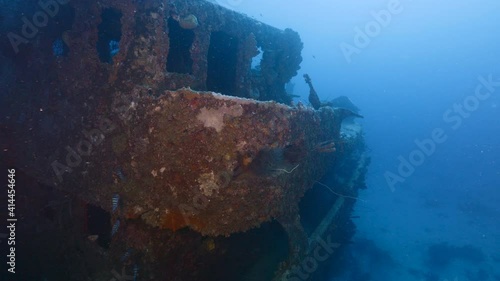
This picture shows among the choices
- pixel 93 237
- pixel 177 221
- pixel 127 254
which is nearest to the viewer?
pixel 177 221

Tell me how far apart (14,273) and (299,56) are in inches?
346

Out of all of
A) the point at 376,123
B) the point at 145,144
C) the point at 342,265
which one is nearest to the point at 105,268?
the point at 145,144

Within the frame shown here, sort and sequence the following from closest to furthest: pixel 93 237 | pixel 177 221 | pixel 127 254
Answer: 1. pixel 177 221
2. pixel 127 254
3. pixel 93 237

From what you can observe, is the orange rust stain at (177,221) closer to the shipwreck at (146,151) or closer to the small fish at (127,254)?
the shipwreck at (146,151)

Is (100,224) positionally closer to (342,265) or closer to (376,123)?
(342,265)

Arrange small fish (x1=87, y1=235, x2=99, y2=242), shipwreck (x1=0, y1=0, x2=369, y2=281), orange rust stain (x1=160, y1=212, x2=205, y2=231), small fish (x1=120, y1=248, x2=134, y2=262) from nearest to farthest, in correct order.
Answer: shipwreck (x1=0, y1=0, x2=369, y2=281) < orange rust stain (x1=160, y1=212, x2=205, y2=231) < small fish (x1=120, y1=248, x2=134, y2=262) < small fish (x1=87, y1=235, x2=99, y2=242)

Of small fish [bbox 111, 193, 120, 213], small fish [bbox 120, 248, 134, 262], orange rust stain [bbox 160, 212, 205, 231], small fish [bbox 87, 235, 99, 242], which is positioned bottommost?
small fish [bbox 87, 235, 99, 242]

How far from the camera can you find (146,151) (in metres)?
3.93

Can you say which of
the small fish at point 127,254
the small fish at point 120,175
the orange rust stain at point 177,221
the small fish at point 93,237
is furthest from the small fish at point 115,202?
the small fish at point 93,237

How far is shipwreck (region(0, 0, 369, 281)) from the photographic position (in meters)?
3.76

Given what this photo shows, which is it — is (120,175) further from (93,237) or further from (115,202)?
(93,237)

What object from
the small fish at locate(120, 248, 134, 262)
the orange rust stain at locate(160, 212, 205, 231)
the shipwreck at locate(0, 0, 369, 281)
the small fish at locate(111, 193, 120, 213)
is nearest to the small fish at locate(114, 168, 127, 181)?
the shipwreck at locate(0, 0, 369, 281)

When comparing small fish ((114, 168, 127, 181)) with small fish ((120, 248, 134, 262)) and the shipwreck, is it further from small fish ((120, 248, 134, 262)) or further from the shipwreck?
small fish ((120, 248, 134, 262))

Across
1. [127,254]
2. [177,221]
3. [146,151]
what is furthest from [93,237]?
[146,151]
